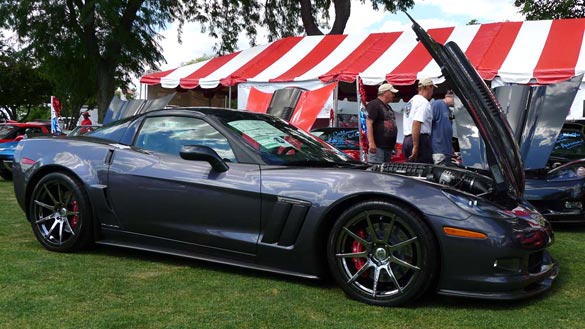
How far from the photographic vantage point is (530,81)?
30.7 feet

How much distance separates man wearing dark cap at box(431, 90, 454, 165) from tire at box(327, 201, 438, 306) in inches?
125

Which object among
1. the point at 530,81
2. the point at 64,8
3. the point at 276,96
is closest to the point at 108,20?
the point at 64,8

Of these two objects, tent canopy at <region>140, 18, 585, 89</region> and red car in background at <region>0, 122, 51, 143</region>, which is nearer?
tent canopy at <region>140, 18, 585, 89</region>

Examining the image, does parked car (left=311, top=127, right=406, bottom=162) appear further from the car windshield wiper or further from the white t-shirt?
the car windshield wiper

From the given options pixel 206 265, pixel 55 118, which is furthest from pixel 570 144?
pixel 55 118

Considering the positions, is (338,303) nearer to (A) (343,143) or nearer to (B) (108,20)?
(A) (343,143)

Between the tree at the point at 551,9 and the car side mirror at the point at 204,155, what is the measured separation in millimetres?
21437

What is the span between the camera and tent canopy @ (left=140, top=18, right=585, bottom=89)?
9602 mm

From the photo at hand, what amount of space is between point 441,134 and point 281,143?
289 centimetres

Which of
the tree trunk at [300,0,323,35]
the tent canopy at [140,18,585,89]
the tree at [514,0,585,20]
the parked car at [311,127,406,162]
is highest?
the tree at [514,0,585,20]

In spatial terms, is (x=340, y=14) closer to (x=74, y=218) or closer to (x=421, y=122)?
(x=421, y=122)

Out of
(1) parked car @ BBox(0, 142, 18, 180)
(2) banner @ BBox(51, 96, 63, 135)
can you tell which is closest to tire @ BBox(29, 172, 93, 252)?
(1) parked car @ BBox(0, 142, 18, 180)

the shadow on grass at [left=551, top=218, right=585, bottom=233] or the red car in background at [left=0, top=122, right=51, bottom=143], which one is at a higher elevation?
the red car in background at [left=0, top=122, right=51, bottom=143]

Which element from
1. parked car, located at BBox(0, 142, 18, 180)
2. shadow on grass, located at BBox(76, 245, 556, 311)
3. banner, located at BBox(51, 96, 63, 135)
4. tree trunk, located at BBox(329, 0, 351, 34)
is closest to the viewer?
shadow on grass, located at BBox(76, 245, 556, 311)
